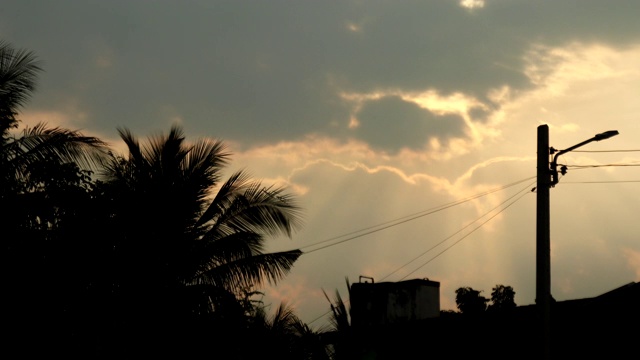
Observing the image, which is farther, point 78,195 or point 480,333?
point 480,333

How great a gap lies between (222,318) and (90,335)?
301 cm

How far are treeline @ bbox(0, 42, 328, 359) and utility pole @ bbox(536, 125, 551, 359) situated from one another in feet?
16.9

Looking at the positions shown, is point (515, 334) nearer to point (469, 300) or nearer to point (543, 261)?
point (543, 261)

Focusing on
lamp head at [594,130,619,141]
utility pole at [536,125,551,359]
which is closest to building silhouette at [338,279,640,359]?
utility pole at [536,125,551,359]

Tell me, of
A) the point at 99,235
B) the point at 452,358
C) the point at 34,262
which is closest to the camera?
the point at 34,262

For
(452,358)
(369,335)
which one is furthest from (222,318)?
(452,358)

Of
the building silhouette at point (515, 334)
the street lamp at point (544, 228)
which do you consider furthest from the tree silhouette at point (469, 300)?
the street lamp at point (544, 228)

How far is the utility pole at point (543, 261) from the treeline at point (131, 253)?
514cm

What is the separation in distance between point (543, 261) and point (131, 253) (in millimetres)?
9053

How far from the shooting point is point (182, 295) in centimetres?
1831

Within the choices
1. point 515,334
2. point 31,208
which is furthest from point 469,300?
point 31,208

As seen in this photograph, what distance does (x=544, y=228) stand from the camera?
51.8 ft

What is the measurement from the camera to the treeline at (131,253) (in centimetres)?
1653

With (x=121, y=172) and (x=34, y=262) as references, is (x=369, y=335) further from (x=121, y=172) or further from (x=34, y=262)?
(x=34, y=262)
